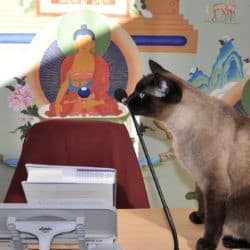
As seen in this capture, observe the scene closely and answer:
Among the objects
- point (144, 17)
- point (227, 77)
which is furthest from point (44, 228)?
point (227, 77)

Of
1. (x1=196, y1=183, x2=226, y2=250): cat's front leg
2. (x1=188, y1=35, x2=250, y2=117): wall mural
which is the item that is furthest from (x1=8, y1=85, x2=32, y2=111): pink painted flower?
(x1=196, y1=183, x2=226, y2=250): cat's front leg

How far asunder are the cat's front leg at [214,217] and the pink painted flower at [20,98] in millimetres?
1407

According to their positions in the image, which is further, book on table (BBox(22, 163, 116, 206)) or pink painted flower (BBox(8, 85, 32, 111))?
pink painted flower (BBox(8, 85, 32, 111))

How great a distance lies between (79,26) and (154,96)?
3.79 feet

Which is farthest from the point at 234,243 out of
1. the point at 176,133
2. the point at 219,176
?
the point at 176,133

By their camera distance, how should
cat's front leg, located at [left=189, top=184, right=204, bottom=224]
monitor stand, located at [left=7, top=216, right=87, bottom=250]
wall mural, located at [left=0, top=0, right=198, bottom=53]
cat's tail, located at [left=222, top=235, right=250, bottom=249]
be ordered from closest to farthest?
1. monitor stand, located at [left=7, top=216, right=87, bottom=250]
2. cat's tail, located at [left=222, top=235, right=250, bottom=249]
3. cat's front leg, located at [left=189, top=184, right=204, bottom=224]
4. wall mural, located at [left=0, top=0, right=198, bottom=53]

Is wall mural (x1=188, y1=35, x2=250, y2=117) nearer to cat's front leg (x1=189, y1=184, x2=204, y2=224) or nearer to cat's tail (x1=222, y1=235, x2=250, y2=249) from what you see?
cat's front leg (x1=189, y1=184, x2=204, y2=224)

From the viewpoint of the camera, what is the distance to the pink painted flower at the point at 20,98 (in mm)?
2363

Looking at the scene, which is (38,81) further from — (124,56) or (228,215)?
(228,215)

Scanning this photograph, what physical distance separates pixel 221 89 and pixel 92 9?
2.69ft

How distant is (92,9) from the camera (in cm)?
230

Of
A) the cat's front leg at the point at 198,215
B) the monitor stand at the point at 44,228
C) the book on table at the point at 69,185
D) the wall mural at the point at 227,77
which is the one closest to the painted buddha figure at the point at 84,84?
the wall mural at the point at 227,77

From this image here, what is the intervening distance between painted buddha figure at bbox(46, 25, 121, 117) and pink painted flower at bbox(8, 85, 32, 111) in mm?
127

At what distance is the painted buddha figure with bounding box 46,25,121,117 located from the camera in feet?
7.67
